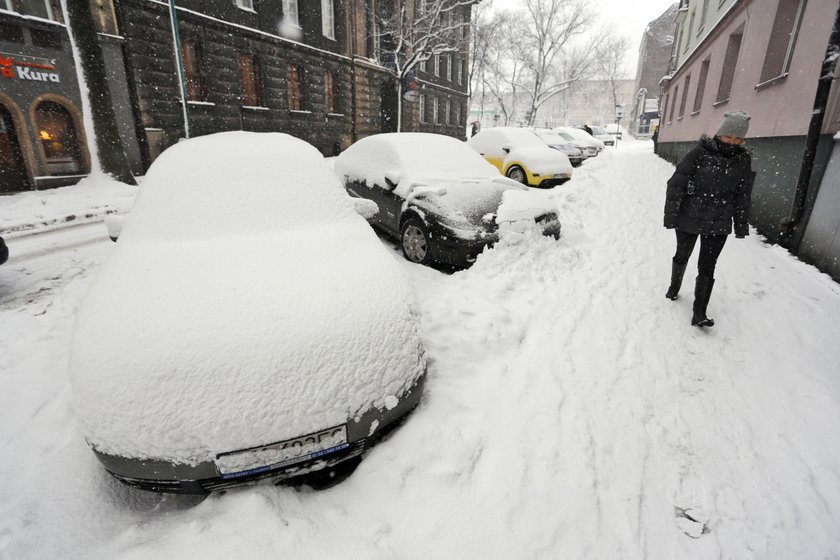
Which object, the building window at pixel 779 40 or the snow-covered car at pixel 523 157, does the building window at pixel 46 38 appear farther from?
the building window at pixel 779 40

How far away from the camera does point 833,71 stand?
5035mm

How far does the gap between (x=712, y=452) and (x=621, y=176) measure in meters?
11.2

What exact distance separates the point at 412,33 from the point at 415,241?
18371 mm

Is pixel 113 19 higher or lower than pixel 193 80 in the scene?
higher

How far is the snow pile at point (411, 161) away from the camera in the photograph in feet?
17.8

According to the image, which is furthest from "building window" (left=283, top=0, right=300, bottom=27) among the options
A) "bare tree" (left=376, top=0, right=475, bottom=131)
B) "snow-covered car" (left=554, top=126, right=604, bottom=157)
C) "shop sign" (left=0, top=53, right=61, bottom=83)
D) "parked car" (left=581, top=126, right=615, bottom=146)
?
"parked car" (left=581, top=126, right=615, bottom=146)

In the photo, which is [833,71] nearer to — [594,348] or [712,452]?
[594,348]

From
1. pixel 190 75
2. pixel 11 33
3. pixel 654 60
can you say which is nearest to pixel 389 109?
pixel 190 75

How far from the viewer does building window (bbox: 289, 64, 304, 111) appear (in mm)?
17062

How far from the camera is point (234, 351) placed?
68.9 inches

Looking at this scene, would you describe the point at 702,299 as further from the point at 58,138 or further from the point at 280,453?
the point at 58,138

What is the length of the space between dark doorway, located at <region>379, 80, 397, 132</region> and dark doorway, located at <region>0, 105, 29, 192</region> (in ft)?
57.7

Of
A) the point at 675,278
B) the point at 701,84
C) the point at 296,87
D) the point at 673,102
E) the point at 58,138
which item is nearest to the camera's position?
the point at 675,278

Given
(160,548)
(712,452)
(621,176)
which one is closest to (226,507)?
(160,548)
